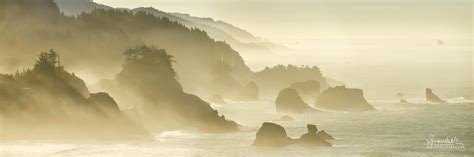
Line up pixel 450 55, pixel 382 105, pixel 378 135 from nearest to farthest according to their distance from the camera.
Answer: pixel 378 135, pixel 382 105, pixel 450 55

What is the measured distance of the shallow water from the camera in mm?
84500

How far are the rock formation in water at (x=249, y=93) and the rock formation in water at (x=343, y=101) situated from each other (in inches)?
325

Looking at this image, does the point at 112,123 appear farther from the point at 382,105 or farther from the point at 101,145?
the point at 382,105

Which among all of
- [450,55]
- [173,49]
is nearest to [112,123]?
[173,49]

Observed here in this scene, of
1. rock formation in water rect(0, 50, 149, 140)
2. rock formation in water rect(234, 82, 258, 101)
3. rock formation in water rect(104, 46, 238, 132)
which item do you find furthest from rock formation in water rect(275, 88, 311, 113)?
rock formation in water rect(0, 50, 149, 140)

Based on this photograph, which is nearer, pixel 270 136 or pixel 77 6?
pixel 270 136

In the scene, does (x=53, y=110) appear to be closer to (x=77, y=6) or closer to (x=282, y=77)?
(x=282, y=77)

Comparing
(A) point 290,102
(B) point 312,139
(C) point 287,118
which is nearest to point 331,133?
(B) point 312,139

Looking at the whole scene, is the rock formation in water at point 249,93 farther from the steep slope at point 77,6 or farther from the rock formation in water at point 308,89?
the steep slope at point 77,6

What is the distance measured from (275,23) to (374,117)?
50.4 ft

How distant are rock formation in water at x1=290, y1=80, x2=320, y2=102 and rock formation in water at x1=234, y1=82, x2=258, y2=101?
4629 millimetres

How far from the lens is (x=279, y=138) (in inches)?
3484

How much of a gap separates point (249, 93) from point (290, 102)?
11.8 meters

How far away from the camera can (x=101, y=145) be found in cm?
8681
